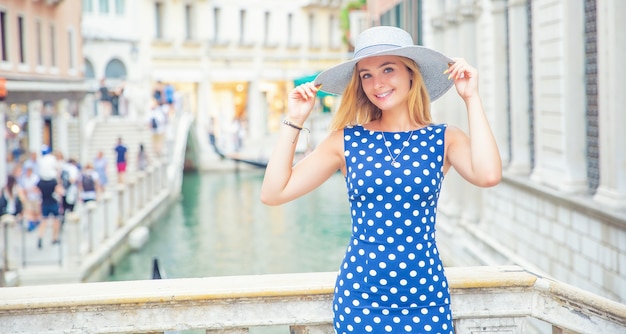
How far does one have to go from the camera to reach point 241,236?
18938 millimetres

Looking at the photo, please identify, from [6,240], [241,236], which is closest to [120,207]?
[241,236]

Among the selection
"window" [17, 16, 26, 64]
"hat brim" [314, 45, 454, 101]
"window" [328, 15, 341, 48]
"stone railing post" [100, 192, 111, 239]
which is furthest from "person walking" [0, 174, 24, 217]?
"window" [328, 15, 341, 48]

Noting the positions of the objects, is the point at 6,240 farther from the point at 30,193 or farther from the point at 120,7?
the point at 120,7

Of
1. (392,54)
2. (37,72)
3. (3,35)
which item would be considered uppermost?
(3,35)

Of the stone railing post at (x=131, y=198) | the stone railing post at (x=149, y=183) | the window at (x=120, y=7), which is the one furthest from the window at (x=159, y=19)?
the stone railing post at (x=131, y=198)

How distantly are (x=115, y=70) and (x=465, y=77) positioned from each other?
35.4 metres

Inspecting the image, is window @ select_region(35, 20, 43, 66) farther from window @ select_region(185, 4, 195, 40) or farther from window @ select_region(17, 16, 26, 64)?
window @ select_region(185, 4, 195, 40)

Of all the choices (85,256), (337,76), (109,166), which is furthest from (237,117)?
(337,76)

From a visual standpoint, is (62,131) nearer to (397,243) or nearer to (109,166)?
(109,166)

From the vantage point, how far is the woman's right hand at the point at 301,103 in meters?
2.93

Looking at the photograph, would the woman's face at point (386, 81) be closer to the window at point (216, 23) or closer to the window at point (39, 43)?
the window at point (39, 43)

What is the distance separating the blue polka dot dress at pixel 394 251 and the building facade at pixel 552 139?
4.55 meters

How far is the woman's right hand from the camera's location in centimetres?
293

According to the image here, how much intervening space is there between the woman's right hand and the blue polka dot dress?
25 cm
